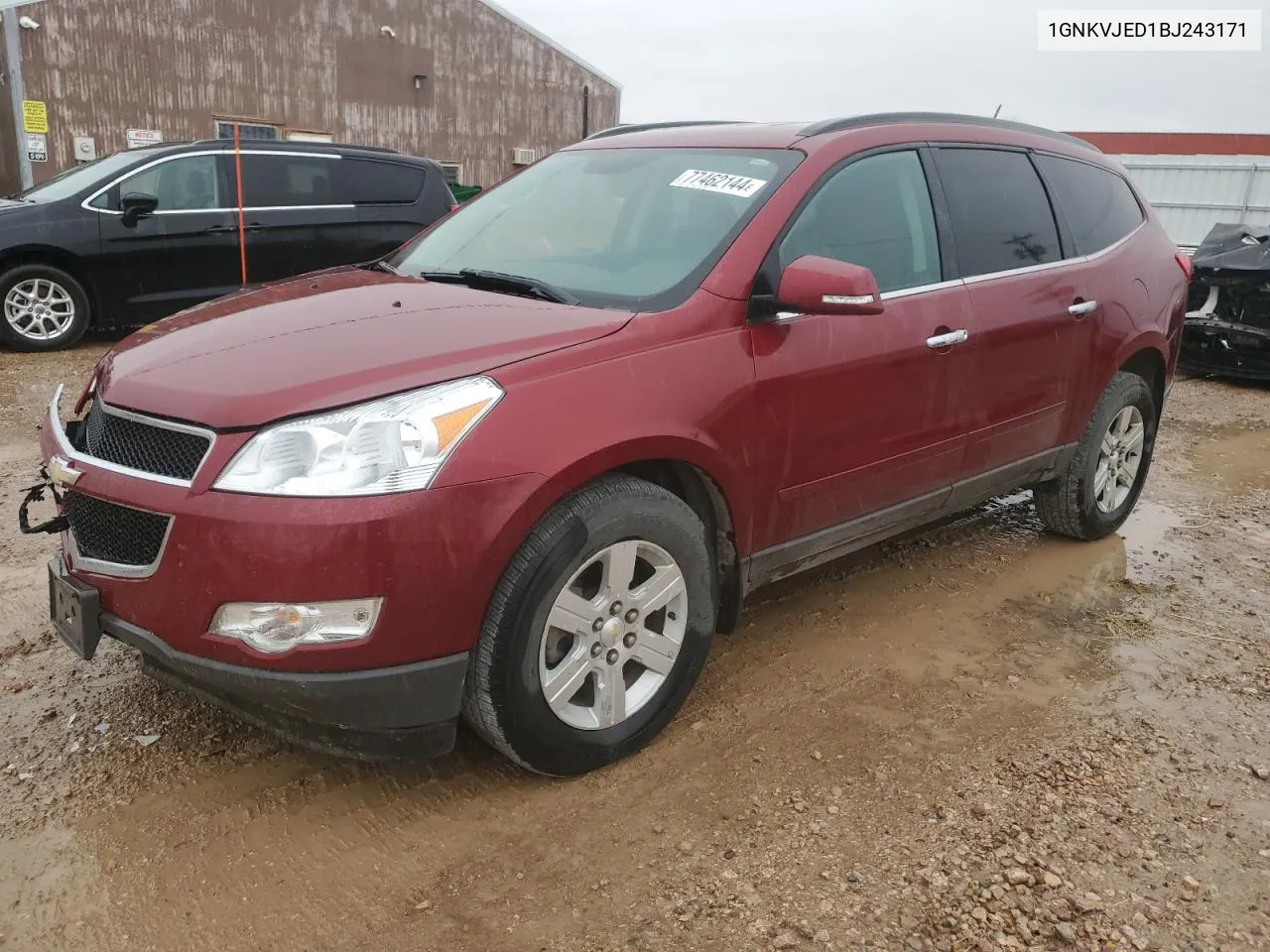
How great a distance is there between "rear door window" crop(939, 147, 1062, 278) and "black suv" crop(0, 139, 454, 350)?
6812mm

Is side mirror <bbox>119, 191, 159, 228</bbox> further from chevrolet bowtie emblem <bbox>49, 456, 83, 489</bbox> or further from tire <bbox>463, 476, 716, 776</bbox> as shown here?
tire <bbox>463, 476, 716, 776</bbox>

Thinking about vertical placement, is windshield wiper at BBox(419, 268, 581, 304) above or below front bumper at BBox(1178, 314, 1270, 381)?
above

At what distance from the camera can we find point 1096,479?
460 cm

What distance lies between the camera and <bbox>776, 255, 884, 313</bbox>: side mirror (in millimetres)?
2752

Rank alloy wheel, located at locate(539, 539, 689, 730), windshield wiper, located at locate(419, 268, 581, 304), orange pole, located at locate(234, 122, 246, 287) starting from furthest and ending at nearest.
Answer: orange pole, located at locate(234, 122, 246, 287) → windshield wiper, located at locate(419, 268, 581, 304) → alloy wheel, located at locate(539, 539, 689, 730)

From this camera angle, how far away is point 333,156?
9.28 m

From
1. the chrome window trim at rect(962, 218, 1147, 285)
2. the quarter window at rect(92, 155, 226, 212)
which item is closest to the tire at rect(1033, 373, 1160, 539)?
the chrome window trim at rect(962, 218, 1147, 285)

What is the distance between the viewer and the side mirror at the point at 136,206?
26.4 ft

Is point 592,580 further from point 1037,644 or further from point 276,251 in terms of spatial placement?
point 276,251

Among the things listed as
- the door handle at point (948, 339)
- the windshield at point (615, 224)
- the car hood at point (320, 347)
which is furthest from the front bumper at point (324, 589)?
the door handle at point (948, 339)

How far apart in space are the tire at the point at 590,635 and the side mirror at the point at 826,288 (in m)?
0.67


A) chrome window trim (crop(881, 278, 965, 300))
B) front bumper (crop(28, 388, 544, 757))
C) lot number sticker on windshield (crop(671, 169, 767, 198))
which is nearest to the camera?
front bumper (crop(28, 388, 544, 757))

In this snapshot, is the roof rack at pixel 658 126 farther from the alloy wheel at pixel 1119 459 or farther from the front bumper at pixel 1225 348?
the front bumper at pixel 1225 348

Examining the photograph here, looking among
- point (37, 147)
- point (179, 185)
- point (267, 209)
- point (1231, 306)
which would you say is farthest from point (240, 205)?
point (37, 147)
